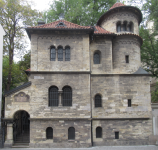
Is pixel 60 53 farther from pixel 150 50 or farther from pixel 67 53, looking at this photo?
pixel 150 50

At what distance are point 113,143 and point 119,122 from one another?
1844 mm

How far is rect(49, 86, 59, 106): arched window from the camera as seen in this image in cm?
1391

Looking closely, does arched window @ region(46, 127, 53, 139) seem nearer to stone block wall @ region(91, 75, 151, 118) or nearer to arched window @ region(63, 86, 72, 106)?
arched window @ region(63, 86, 72, 106)

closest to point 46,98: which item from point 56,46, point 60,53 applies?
point 60,53

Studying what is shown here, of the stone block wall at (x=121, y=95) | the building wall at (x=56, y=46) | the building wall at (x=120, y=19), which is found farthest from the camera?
the building wall at (x=120, y=19)

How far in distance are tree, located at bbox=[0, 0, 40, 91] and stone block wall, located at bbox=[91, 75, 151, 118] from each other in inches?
405

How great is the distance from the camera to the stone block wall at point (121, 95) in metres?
14.7

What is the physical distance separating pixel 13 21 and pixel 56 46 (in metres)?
8.76

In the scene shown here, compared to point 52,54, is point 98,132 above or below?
below

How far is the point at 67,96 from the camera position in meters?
14.0

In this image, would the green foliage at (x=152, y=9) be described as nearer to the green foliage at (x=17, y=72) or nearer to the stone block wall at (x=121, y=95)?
the stone block wall at (x=121, y=95)

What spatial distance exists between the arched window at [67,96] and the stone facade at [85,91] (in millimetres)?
313

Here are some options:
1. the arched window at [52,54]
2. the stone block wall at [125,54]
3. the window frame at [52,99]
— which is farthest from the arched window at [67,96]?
the stone block wall at [125,54]

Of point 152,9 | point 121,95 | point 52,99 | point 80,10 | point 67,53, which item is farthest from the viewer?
point 80,10
